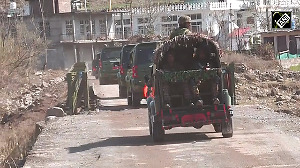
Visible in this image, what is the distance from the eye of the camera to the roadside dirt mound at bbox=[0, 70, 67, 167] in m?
18.6

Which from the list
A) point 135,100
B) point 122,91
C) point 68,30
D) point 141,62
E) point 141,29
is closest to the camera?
point 141,62

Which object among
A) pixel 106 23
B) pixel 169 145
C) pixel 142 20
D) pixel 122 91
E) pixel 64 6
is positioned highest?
pixel 64 6

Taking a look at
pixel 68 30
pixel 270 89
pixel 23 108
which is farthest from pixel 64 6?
pixel 270 89

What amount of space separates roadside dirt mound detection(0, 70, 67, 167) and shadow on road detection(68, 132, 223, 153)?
177cm

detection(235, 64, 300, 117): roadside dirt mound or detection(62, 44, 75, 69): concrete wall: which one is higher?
detection(235, 64, 300, 117): roadside dirt mound

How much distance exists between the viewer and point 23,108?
131ft

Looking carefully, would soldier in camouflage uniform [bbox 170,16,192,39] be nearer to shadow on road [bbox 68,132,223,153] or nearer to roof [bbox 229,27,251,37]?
shadow on road [bbox 68,132,223,153]

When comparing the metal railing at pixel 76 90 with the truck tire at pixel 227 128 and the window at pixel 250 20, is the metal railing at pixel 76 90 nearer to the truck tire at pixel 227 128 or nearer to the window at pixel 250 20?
the truck tire at pixel 227 128

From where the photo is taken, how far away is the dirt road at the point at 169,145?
11.5 m

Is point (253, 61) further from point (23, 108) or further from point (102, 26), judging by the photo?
point (102, 26)

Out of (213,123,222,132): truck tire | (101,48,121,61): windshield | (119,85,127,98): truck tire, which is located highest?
(101,48,121,61): windshield

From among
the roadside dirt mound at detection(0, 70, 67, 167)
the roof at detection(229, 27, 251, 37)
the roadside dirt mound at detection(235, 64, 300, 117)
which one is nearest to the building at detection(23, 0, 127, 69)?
the roadside dirt mound at detection(0, 70, 67, 167)

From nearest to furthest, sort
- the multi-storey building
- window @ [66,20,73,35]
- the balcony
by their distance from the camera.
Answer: the multi-storey building, the balcony, window @ [66,20,73,35]

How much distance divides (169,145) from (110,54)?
69.0 ft
